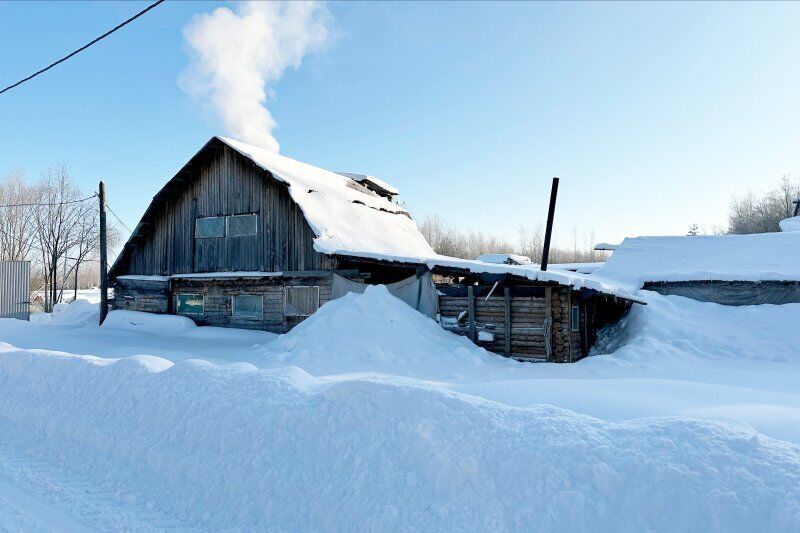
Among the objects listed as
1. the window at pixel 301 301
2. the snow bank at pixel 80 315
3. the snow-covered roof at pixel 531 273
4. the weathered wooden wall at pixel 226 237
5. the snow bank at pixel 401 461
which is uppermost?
the weathered wooden wall at pixel 226 237

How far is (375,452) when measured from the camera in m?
4.57

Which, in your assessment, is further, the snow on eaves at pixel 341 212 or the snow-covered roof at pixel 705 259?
the snow-covered roof at pixel 705 259

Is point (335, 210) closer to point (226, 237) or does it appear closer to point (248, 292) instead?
point (226, 237)

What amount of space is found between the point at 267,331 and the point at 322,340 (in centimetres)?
522

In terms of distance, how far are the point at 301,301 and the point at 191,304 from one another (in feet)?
18.2

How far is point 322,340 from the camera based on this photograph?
44.2 feet

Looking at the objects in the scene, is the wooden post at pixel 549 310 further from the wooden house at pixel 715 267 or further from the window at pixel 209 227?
the window at pixel 209 227

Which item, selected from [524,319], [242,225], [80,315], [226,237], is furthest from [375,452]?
[80,315]

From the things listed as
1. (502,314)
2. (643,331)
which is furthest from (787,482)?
(643,331)

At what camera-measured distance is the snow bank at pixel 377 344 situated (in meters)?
12.2

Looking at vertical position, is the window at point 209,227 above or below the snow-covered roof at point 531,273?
above

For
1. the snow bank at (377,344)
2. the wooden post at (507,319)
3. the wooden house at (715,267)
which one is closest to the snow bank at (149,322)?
the snow bank at (377,344)

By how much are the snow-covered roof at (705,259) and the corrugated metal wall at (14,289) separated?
2991 centimetres

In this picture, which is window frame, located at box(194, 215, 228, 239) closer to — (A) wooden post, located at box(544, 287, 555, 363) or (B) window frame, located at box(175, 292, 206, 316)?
(B) window frame, located at box(175, 292, 206, 316)
